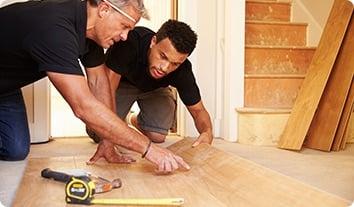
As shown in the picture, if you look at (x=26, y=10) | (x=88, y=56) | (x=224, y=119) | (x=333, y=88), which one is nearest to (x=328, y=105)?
(x=333, y=88)

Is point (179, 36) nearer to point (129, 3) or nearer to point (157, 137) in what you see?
point (129, 3)

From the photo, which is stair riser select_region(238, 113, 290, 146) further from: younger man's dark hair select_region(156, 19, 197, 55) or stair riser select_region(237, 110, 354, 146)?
younger man's dark hair select_region(156, 19, 197, 55)

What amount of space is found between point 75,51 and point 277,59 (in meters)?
2.10

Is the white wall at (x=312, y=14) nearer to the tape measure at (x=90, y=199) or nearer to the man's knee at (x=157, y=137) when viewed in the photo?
the man's knee at (x=157, y=137)

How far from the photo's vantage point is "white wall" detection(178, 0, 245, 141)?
9.36 feet

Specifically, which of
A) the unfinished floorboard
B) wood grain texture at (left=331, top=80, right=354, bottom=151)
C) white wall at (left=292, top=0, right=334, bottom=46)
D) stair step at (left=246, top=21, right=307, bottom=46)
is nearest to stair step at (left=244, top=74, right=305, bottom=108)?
stair step at (left=246, top=21, right=307, bottom=46)

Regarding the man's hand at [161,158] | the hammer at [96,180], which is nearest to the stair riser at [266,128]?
the man's hand at [161,158]

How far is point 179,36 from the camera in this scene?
1.79m

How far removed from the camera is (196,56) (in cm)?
297

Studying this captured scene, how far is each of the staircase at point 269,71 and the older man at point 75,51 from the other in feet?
3.92

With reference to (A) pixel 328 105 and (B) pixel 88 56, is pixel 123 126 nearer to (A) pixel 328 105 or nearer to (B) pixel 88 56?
(B) pixel 88 56

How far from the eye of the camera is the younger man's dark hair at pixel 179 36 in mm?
1776

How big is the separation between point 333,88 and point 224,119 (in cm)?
77

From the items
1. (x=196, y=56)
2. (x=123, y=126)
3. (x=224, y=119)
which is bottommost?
(x=224, y=119)
